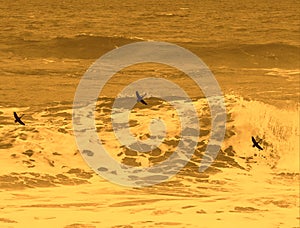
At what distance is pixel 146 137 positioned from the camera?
14828 millimetres

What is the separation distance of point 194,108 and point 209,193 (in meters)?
4.77

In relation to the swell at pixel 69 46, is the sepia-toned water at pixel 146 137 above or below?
below

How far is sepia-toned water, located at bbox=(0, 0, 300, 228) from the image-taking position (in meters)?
10.5

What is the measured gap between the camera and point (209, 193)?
11898 mm

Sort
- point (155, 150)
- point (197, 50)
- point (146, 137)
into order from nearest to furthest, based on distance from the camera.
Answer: point (155, 150) < point (146, 137) < point (197, 50)

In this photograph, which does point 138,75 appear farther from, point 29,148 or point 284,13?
point 284,13

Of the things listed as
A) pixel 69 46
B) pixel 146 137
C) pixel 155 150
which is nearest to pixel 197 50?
pixel 69 46

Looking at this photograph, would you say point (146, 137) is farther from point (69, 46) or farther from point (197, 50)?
point (69, 46)

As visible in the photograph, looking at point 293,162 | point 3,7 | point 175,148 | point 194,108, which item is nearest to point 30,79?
point 194,108

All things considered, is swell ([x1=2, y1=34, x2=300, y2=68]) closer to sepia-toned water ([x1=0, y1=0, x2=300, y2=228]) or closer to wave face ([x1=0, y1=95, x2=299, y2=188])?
sepia-toned water ([x1=0, y1=0, x2=300, y2=228])

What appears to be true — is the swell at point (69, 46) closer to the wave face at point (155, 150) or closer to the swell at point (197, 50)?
the swell at point (197, 50)

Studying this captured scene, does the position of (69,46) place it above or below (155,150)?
above

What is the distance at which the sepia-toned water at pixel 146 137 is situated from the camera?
34.3 ft

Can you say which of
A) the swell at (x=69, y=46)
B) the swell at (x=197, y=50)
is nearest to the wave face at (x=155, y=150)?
the swell at (x=197, y=50)
